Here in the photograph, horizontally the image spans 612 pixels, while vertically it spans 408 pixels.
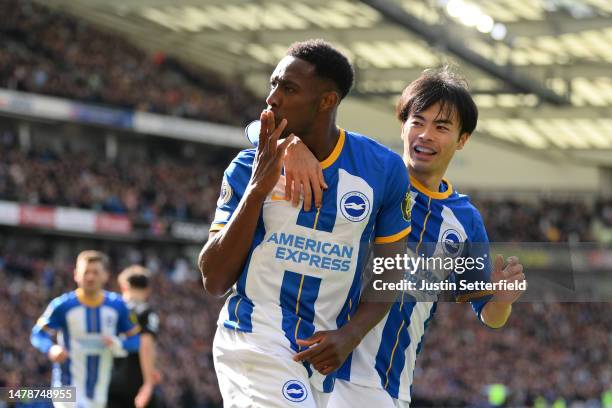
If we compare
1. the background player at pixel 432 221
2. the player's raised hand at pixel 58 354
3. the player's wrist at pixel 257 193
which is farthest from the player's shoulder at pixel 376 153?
the player's raised hand at pixel 58 354

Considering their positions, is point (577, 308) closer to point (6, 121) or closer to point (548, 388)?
point (548, 388)

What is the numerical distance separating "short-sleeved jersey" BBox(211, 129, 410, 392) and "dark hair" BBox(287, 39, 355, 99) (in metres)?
0.27

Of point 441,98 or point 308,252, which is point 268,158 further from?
point 441,98

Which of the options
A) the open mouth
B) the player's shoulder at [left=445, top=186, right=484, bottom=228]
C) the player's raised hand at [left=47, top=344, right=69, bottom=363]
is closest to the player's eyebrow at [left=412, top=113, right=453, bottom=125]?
the open mouth

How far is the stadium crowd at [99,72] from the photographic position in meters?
33.4

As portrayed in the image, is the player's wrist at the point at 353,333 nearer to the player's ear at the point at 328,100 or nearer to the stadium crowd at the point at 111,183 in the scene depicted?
the player's ear at the point at 328,100

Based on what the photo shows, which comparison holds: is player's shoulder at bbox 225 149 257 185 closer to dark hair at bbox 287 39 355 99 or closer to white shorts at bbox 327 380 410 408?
dark hair at bbox 287 39 355 99

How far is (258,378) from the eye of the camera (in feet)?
12.1

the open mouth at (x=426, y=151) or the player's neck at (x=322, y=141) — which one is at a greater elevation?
the open mouth at (x=426, y=151)

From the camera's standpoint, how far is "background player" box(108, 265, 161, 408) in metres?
9.58

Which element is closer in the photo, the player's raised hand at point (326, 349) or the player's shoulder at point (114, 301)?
the player's raised hand at point (326, 349)

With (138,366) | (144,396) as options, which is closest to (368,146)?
(144,396)

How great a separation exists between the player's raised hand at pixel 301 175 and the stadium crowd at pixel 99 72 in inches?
1163

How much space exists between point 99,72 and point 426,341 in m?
13.4
